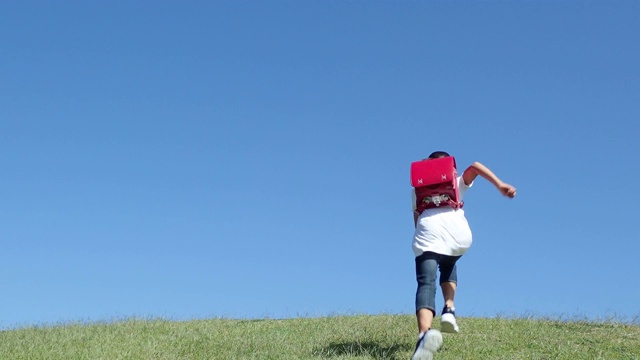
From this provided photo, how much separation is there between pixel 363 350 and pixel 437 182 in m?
2.61

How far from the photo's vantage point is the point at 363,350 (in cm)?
1030

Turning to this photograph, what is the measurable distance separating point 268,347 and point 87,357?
247cm

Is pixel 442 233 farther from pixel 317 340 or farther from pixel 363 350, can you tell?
pixel 317 340

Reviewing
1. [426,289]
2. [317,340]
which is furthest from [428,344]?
[317,340]

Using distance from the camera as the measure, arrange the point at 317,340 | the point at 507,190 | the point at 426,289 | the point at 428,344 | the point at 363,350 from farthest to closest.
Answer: the point at 317,340 < the point at 363,350 < the point at 426,289 < the point at 507,190 < the point at 428,344

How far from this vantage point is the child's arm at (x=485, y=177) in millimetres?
8641

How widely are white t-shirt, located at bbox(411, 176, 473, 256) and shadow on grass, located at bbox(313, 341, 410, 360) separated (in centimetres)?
150


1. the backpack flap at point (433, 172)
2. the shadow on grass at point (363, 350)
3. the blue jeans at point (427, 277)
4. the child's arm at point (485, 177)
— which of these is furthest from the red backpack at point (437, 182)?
the shadow on grass at point (363, 350)

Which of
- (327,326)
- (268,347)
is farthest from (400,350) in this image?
(327,326)

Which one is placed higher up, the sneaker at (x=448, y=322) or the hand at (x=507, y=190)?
the hand at (x=507, y=190)

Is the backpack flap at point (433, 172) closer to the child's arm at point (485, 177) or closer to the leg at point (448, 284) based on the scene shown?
the child's arm at point (485, 177)

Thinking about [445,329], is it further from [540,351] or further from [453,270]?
[540,351]

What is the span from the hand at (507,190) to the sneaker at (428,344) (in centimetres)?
173

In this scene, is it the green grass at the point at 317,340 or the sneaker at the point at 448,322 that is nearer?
the sneaker at the point at 448,322
